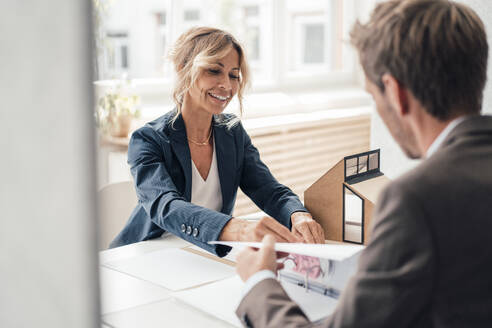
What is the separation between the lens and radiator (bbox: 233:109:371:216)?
4.06 meters

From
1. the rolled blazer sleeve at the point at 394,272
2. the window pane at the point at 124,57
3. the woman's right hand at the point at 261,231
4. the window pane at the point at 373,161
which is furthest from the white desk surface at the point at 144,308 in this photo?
the window pane at the point at 124,57

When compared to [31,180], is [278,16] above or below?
above

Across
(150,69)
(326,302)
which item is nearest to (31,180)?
(326,302)

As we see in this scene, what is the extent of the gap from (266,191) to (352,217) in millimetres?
455

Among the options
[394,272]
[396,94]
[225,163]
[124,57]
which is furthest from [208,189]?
[124,57]

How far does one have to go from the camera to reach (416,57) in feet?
2.67

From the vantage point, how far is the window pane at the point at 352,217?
1564 mm

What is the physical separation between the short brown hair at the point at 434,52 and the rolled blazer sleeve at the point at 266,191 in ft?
3.13

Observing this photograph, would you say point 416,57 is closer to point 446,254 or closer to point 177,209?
point 446,254

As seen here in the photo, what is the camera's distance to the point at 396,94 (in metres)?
0.86

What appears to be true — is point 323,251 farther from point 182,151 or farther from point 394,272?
point 182,151

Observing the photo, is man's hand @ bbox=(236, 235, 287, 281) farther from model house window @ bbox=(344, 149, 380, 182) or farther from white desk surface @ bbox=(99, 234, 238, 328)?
Answer: model house window @ bbox=(344, 149, 380, 182)

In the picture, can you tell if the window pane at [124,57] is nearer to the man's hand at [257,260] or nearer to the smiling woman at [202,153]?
the smiling woman at [202,153]

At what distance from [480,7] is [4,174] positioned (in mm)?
1918
